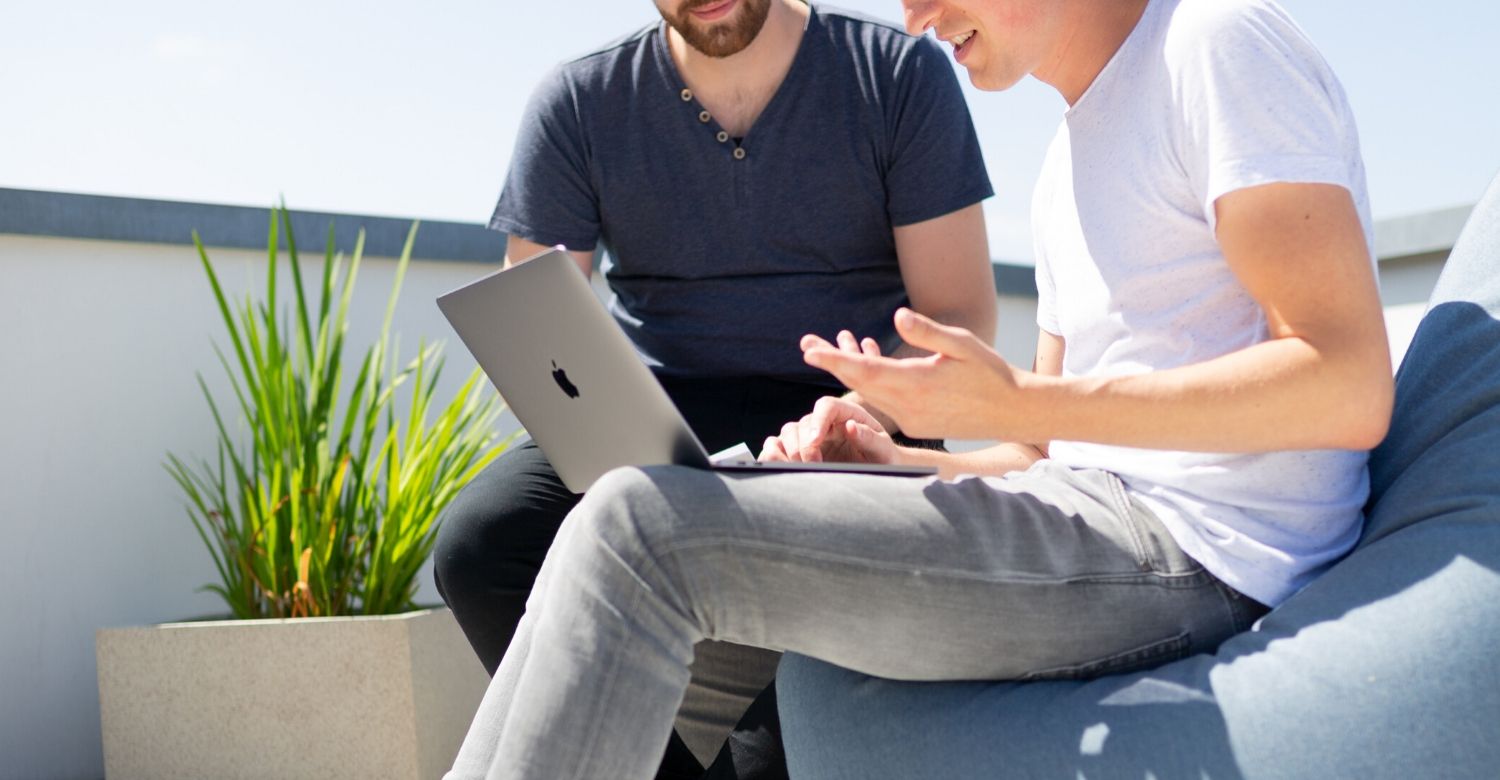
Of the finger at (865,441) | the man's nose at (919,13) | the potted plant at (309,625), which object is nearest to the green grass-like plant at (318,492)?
the potted plant at (309,625)

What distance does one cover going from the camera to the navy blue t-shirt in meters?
2.26

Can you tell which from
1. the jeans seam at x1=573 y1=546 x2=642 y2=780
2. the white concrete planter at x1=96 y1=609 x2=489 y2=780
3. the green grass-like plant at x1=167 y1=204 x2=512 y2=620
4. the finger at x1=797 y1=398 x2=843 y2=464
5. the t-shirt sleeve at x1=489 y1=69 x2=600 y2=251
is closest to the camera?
the jeans seam at x1=573 y1=546 x2=642 y2=780

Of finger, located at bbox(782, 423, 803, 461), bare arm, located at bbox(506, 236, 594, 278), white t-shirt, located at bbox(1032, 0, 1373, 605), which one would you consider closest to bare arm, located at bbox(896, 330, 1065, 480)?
finger, located at bbox(782, 423, 803, 461)

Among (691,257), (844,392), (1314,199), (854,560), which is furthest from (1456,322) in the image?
(691,257)

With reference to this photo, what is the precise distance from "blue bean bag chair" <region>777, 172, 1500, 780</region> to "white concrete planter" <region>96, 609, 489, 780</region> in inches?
66.4

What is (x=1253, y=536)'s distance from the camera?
1.20 m

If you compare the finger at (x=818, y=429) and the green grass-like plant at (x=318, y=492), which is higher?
the finger at (x=818, y=429)

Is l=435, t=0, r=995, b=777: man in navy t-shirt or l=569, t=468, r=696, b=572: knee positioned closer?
l=569, t=468, r=696, b=572: knee

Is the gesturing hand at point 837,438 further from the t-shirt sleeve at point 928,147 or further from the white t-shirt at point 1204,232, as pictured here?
the t-shirt sleeve at point 928,147

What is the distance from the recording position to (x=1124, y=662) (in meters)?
1.19

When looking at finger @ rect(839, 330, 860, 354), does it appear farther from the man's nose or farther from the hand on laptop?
the man's nose

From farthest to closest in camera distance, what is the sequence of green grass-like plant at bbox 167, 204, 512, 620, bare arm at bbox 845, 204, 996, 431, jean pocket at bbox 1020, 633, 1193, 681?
green grass-like plant at bbox 167, 204, 512, 620 → bare arm at bbox 845, 204, 996, 431 → jean pocket at bbox 1020, 633, 1193, 681

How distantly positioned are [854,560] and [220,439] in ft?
8.92

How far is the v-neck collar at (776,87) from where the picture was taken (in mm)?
2305
